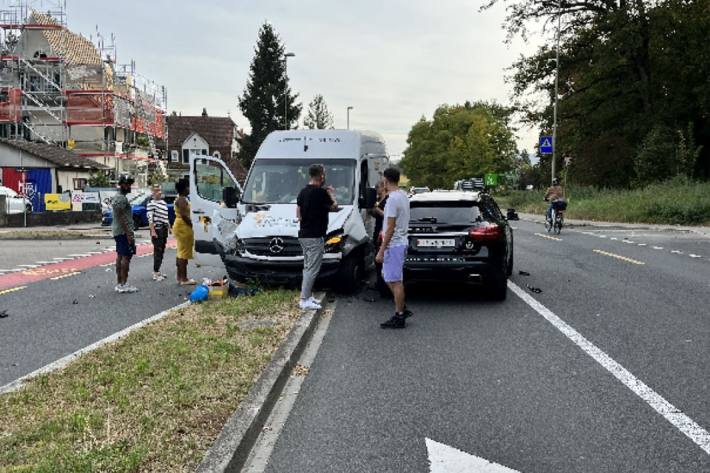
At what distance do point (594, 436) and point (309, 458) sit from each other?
1877mm

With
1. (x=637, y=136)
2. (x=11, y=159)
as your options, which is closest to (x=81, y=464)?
(x=637, y=136)

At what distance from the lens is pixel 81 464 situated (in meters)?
3.94

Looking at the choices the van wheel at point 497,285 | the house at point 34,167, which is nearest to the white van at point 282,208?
the van wheel at point 497,285

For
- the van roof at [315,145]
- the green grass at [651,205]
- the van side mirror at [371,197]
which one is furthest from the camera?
the green grass at [651,205]

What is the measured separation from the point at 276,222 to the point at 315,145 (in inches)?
88.3

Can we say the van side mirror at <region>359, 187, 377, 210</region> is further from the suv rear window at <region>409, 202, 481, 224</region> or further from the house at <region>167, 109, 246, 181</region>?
the house at <region>167, 109, 246, 181</region>

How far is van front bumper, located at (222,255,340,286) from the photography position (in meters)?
10.5

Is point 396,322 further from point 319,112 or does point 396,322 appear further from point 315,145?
point 319,112

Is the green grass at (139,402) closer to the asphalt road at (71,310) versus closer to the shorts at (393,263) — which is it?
the asphalt road at (71,310)

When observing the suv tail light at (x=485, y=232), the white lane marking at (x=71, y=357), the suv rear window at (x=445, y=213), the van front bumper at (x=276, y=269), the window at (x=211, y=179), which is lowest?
the white lane marking at (x=71, y=357)

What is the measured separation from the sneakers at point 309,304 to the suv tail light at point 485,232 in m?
2.31

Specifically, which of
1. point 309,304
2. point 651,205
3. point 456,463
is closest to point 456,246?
point 309,304

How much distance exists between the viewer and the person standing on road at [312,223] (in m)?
9.24

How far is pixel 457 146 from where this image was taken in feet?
317
